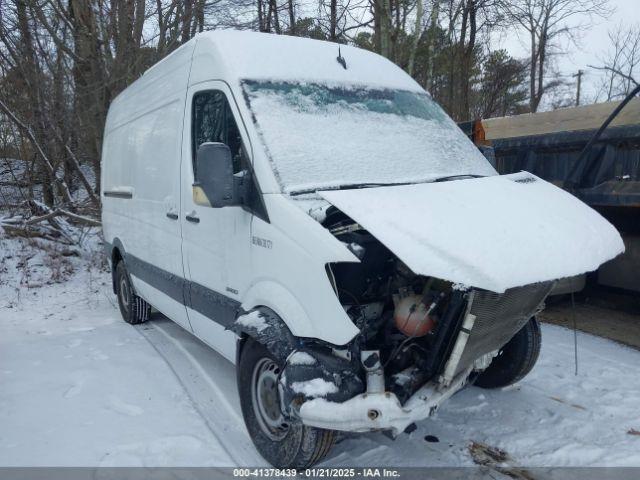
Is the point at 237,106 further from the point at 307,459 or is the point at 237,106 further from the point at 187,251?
the point at 307,459

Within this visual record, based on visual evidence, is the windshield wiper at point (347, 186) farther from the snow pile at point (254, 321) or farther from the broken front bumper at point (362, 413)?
the broken front bumper at point (362, 413)

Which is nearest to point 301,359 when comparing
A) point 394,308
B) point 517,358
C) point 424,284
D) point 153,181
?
point 394,308

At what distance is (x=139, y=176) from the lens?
17.1 ft

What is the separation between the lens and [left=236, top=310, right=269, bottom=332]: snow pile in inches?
115

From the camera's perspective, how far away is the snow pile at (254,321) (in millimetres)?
2932

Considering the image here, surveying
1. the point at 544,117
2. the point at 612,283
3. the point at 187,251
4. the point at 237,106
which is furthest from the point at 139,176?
the point at 612,283

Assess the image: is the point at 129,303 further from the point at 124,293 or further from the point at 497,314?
the point at 497,314

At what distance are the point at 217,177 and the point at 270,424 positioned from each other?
1507 millimetres

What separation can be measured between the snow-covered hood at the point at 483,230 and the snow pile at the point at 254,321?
803mm

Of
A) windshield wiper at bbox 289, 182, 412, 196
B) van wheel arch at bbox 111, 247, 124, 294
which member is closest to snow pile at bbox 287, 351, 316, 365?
windshield wiper at bbox 289, 182, 412, 196

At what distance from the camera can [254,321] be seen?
2992mm

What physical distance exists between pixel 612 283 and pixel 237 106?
473 cm

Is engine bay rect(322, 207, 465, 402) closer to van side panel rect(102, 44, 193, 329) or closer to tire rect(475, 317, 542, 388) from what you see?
tire rect(475, 317, 542, 388)

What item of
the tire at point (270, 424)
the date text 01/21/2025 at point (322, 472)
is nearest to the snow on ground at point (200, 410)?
the date text 01/21/2025 at point (322, 472)
